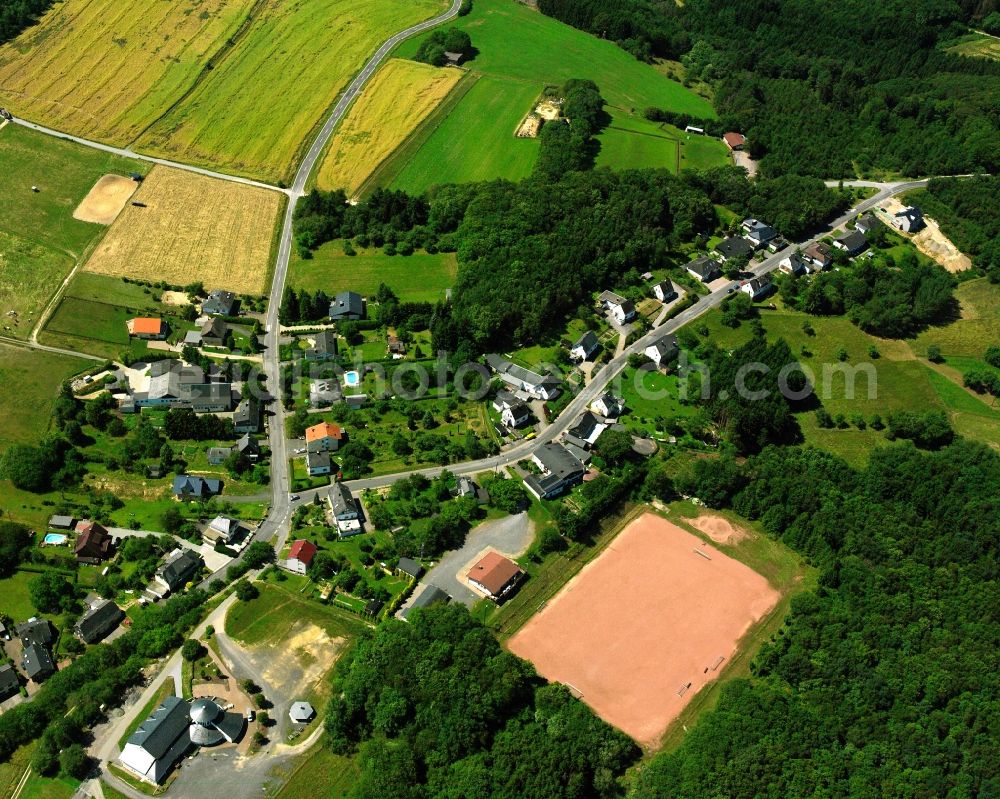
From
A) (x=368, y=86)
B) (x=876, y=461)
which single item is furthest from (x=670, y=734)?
(x=368, y=86)

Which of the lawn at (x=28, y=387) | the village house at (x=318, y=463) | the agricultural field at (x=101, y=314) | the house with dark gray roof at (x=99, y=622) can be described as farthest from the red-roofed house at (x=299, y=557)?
the agricultural field at (x=101, y=314)

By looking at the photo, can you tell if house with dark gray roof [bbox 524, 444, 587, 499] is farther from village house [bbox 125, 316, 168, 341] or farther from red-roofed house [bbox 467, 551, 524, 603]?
village house [bbox 125, 316, 168, 341]

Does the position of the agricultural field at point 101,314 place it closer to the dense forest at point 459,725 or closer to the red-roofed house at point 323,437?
the red-roofed house at point 323,437

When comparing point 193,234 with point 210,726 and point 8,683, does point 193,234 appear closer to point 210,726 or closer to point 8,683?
point 8,683

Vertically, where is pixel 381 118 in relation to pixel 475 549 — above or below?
above

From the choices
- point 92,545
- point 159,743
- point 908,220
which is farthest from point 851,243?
point 159,743
